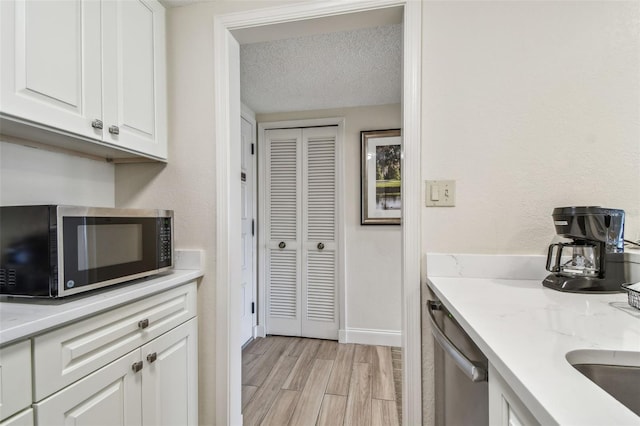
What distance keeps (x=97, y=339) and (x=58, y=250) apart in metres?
0.31

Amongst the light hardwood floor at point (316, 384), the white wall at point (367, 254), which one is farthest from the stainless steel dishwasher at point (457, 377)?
the white wall at point (367, 254)

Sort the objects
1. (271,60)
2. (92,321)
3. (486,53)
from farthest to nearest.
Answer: (271,60), (486,53), (92,321)

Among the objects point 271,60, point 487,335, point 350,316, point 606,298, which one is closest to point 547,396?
point 487,335

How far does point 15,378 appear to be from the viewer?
0.66 m

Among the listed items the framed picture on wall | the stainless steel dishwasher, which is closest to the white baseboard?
the framed picture on wall

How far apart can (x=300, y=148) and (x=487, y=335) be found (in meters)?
2.36

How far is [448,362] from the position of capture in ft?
3.02

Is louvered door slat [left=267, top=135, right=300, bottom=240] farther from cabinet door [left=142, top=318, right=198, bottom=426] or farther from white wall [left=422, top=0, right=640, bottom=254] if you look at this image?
white wall [left=422, top=0, right=640, bottom=254]

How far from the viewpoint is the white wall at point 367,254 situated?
2.53 m

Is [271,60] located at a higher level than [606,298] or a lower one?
higher

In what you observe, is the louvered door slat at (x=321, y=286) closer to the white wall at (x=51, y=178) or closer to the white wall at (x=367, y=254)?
the white wall at (x=367, y=254)

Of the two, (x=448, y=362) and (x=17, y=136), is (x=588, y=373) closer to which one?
(x=448, y=362)

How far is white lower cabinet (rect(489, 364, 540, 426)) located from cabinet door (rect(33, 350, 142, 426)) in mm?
1096

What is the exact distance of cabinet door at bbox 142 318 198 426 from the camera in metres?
1.07
